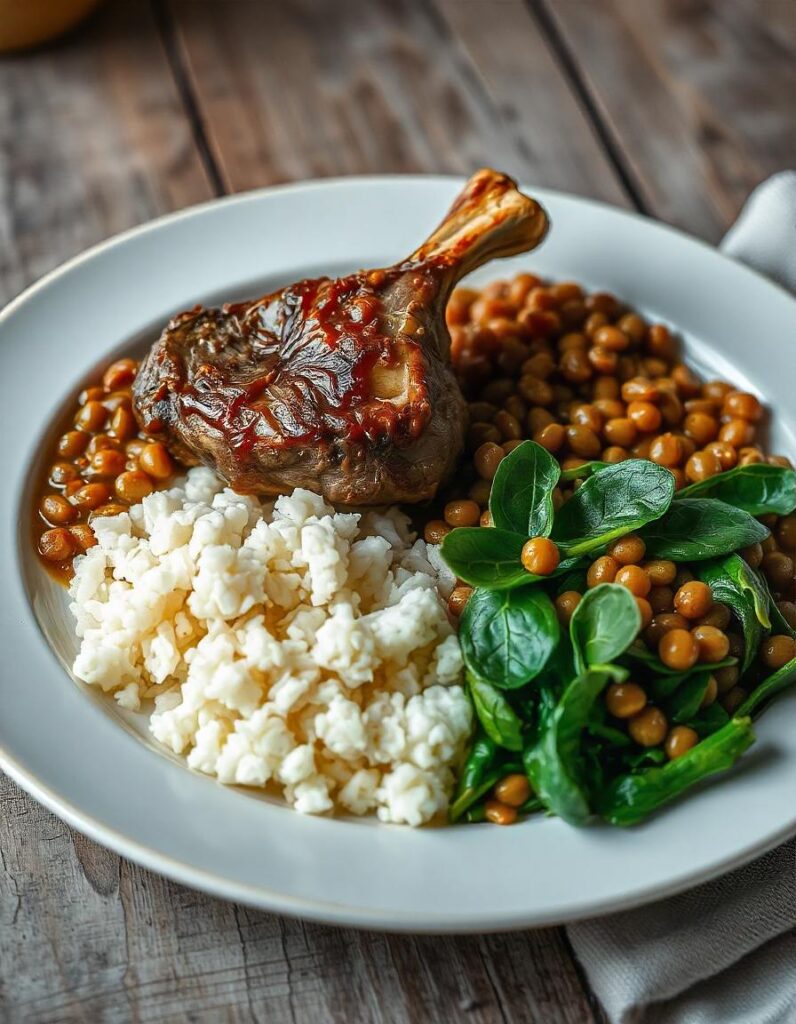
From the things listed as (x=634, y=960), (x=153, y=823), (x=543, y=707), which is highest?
(x=543, y=707)

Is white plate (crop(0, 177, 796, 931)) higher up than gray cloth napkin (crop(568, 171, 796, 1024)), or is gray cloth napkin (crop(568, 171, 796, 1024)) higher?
white plate (crop(0, 177, 796, 931))

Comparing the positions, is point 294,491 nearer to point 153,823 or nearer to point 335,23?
point 153,823

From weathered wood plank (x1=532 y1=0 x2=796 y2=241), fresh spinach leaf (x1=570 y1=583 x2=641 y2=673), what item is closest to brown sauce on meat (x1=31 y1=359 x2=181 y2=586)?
fresh spinach leaf (x1=570 y1=583 x2=641 y2=673)

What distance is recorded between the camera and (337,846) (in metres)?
3.17

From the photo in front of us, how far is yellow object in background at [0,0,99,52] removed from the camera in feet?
19.6

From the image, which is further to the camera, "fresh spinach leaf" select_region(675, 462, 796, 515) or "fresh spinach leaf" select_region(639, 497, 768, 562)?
"fresh spinach leaf" select_region(675, 462, 796, 515)

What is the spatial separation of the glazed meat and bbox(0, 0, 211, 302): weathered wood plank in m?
1.69

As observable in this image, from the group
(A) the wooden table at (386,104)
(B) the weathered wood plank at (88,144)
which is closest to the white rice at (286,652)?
(A) the wooden table at (386,104)

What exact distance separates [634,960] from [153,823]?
1437mm

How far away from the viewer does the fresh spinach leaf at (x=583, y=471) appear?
152 inches

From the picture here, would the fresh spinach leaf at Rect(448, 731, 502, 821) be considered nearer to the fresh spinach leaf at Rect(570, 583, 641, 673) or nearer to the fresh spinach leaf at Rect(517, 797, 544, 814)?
the fresh spinach leaf at Rect(517, 797, 544, 814)

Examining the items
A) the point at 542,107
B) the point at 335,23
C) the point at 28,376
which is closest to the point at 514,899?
the point at 28,376

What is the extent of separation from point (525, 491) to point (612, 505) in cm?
28

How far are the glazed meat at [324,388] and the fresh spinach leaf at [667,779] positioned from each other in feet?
Result: 4.06
